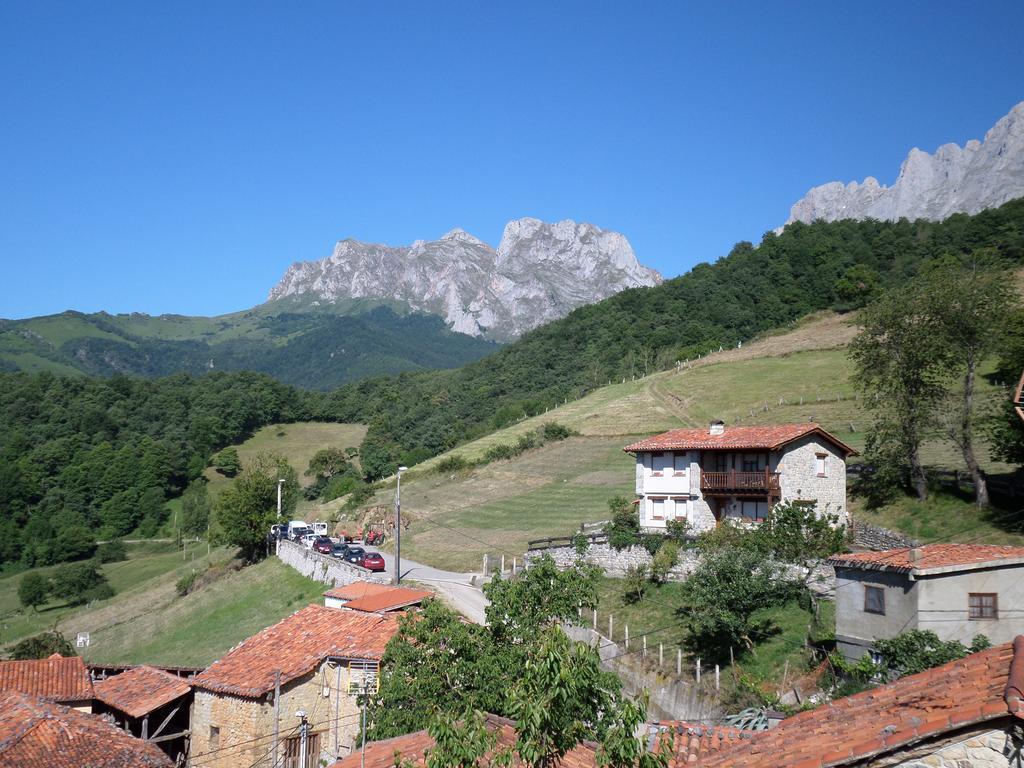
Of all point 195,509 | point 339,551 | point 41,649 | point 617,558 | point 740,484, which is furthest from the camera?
point 195,509

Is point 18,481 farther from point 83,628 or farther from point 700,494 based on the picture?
point 700,494

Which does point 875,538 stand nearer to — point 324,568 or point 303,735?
point 303,735

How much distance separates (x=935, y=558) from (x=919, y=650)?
330 centimetres

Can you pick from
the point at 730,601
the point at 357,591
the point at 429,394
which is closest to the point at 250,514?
the point at 357,591

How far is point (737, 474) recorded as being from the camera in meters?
40.8

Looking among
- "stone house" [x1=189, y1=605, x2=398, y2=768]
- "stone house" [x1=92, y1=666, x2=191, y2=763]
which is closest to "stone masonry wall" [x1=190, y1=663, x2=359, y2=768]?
"stone house" [x1=189, y1=605, x2=398, y2=768]

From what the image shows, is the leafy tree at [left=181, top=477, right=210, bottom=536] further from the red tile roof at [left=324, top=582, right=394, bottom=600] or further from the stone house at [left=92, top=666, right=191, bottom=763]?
the stone house at [left=92, top=666, right=191, bottom=763]

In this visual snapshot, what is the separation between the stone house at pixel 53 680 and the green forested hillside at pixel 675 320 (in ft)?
270

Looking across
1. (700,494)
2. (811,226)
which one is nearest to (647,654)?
(700,494)

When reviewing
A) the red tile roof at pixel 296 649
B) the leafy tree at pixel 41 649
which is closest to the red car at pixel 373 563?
the leafy tree at pixel 41 649

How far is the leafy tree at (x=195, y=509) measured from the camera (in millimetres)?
107625

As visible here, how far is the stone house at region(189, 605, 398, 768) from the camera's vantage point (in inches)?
931

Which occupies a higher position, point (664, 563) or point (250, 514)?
point (664, 563)

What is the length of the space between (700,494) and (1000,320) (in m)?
15.8
